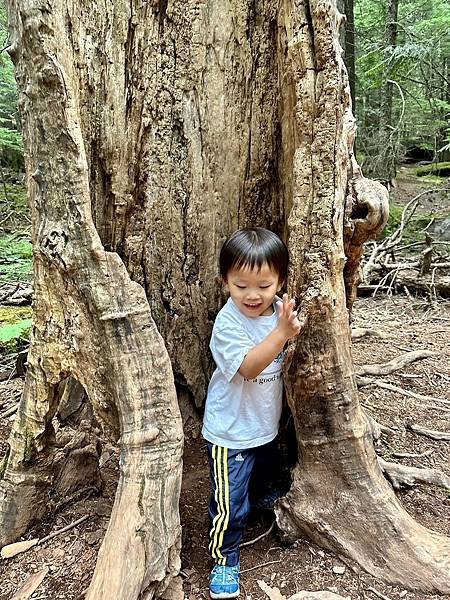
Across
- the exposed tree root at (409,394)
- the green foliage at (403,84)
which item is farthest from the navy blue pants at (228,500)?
the green foliage at (403,84)

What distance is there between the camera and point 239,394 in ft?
8.60

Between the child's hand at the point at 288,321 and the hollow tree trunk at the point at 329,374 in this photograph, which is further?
the hollow tree trunk at the point at 329,374

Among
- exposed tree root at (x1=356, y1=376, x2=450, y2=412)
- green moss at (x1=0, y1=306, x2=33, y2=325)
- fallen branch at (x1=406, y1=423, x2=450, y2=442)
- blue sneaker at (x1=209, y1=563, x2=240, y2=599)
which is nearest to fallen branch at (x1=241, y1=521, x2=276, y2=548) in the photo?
blue sneaker at (x1=209, y1=563, x2=240, y2=599)

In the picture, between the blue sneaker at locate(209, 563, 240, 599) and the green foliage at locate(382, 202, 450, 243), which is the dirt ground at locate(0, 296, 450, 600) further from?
the green foliage at locate(382, 202, 450, 243)

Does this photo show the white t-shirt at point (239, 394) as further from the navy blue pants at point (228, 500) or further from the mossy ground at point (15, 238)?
the mossy ground at point (15, 238)

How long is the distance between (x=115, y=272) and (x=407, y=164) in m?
22.1

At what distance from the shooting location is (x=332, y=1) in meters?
2.44

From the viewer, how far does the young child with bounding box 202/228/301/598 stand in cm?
245

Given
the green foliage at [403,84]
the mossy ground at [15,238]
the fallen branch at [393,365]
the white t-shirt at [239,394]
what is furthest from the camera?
the green foliage at [403,84]

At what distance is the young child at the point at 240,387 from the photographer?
245cm

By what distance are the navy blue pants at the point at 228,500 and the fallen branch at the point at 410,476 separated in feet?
2.89

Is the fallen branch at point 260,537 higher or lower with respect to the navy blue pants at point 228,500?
lower

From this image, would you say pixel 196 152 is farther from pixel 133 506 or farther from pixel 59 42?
pixel 133 506

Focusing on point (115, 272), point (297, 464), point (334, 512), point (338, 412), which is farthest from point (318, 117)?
point (334, 512)
